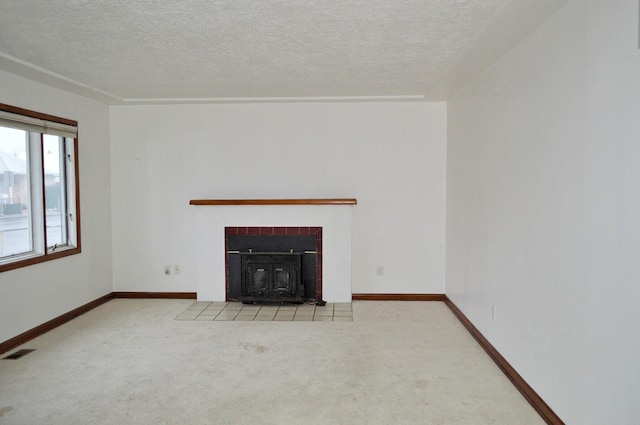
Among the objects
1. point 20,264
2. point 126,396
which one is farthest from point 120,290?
point 126,396

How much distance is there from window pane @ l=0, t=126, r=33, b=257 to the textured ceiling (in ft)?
1.86

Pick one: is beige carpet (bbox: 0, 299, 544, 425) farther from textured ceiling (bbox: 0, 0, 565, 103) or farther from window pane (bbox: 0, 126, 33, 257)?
textured ceiling (bbox: 0, 0, 565, 103)

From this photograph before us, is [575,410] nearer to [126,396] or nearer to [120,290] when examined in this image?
[126,396]

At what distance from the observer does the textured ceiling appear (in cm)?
225

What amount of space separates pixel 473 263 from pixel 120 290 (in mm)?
3828

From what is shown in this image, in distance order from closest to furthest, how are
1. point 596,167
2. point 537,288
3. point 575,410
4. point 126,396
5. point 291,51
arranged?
point 596,167, point 575,410, point 537,288, point 126,396, point 291,51

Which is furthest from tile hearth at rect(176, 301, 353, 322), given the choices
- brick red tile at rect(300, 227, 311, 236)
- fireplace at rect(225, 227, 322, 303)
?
brick red tile at rect(300, 227, 311, 236)

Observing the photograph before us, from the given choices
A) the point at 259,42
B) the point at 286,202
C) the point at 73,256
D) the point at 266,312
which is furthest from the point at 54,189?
the point at 259,42

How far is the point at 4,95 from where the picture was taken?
3.41m

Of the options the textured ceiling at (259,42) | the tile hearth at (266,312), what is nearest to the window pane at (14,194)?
the textured ceiling at (259,42)

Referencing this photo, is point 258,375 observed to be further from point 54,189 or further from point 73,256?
point 54,189

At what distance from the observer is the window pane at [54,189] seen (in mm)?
4000

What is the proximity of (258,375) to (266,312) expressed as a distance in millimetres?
1475

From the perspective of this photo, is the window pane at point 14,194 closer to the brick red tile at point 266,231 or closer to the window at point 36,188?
the window at point 36,188
